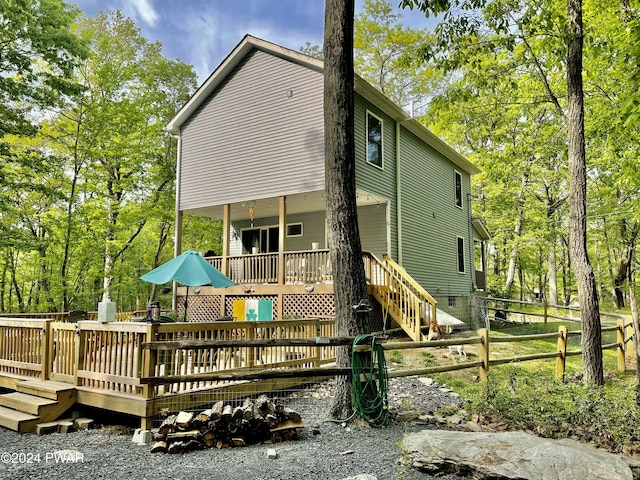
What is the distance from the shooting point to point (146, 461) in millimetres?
4148

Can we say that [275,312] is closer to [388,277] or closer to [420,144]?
[388,277]

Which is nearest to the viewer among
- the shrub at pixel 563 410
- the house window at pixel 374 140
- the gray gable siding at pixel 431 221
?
the shrub at pixel 563 410

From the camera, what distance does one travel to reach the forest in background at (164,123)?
867 centimetres

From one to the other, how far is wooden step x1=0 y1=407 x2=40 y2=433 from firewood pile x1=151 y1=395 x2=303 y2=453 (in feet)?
5.98

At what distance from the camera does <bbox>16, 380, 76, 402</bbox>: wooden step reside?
579 cm

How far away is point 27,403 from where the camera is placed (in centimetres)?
565

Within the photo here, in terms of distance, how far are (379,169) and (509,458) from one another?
10.4m

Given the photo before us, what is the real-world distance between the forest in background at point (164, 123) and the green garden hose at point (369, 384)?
515cm

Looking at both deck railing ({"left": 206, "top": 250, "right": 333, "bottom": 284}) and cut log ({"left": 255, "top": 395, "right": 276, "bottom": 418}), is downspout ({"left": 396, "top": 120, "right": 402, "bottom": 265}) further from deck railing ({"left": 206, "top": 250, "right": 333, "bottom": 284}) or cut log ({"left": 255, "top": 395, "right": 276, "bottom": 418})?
cut log ({"left": 255, "top": 395, "right": 276, "bottom": 418})

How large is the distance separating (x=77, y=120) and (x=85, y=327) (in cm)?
1475

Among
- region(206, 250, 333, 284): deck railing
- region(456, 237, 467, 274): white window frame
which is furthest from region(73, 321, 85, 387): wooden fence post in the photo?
region(456, 237, 467, 274): white window frame

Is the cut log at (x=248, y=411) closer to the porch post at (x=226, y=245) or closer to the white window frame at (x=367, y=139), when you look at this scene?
the porch post at (x=226, y=245)

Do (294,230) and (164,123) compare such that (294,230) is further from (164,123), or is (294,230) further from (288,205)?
(164,123)

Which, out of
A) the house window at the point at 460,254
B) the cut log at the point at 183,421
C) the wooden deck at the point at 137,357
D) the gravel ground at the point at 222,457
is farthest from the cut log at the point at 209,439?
the house window at the point at 460,254
